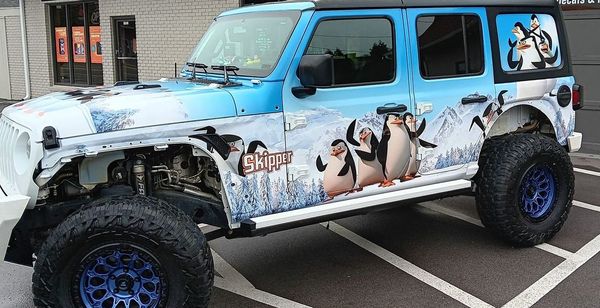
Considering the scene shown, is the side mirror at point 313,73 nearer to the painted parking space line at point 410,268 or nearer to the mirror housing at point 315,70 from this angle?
the mirror housing at point 315,70

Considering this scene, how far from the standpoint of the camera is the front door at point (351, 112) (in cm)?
407

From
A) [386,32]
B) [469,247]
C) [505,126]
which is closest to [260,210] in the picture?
[386,32]

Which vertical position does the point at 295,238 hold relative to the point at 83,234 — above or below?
below

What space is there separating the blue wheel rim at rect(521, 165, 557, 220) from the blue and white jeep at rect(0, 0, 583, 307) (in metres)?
0.01

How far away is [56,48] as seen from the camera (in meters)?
15.4

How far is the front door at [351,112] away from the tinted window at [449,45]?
23 cm

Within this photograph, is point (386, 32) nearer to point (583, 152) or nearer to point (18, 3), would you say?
point (583, 152)

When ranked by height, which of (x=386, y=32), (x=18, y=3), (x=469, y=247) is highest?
(x=18, y=3)

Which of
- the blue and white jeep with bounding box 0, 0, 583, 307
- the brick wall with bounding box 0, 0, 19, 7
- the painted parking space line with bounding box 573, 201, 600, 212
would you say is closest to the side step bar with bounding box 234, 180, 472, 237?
the blue and white jeep with bounding box 0, 0, 583, 307

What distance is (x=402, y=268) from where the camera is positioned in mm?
4758

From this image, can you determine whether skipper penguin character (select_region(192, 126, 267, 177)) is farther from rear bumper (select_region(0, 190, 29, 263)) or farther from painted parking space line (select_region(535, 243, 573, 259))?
painted parking space line (select_region(535, 243, 573, 259))

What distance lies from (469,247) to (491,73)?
4.74 ft

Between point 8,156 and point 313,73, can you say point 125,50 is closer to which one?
point 8,156

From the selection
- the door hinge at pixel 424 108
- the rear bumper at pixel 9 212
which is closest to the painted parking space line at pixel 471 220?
the door hinge at pixel 424 108
